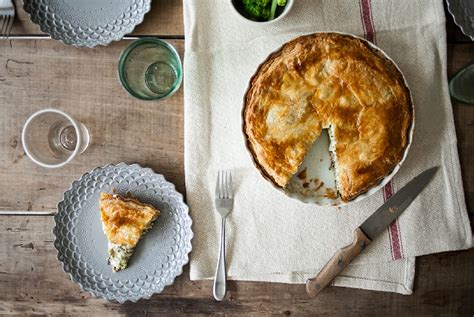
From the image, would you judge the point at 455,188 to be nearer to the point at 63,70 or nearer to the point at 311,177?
the point at 311,177

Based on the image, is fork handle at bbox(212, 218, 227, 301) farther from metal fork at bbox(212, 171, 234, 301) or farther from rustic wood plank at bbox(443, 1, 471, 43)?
rustic wood plank at bbox(443, 1, 471, 43)

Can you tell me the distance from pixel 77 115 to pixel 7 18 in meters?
0.46

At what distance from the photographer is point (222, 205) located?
2.12 meters

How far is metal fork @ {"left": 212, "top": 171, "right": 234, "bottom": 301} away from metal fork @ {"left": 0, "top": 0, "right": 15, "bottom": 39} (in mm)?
1005

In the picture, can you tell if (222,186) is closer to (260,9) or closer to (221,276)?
(221,276)

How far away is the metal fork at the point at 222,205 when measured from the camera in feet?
6.93

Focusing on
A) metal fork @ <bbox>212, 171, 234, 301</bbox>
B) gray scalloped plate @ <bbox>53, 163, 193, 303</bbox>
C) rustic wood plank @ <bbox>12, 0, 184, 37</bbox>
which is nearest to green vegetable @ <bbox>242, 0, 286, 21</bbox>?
rustic wood plank @ <bbox>12, 0, 184, 37</bbox>

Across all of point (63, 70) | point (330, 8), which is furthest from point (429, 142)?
point (63, 70)

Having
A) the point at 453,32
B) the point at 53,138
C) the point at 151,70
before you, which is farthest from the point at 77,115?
the point at 453,32

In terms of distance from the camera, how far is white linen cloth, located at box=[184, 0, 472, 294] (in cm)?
210

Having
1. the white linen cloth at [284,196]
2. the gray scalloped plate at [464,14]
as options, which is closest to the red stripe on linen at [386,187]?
the white linen cloth at [284,196]

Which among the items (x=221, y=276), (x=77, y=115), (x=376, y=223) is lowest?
(x=221, y=276)

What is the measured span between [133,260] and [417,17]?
4.74ft

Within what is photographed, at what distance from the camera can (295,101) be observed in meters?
1.90
